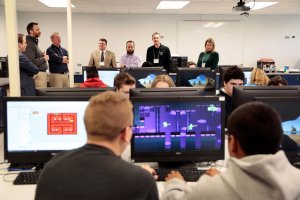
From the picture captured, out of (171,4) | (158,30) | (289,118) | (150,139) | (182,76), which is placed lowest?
(150,139)

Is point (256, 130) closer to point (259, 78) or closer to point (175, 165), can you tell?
point (175, 165)

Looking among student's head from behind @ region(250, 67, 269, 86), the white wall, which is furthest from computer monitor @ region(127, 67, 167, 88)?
the white wall

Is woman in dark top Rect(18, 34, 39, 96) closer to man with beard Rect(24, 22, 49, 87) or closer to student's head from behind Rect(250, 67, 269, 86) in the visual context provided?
man with beard Rect(24, 22, 49, 87)

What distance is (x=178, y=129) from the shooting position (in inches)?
79.0

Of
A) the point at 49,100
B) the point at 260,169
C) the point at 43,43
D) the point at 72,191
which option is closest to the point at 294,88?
the point at 260,169

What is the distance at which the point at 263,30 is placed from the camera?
36.2 ft

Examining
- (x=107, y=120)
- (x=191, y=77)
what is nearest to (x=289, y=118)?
(x=107, y=120)

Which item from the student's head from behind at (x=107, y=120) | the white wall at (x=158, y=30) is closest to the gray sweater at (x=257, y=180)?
the student's head from behind at (x=107, y=120)

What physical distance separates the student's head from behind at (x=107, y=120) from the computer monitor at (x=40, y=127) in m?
0.69

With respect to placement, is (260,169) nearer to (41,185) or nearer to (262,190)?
(262,190)

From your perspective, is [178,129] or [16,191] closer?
[16,191]

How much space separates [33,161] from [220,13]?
9.50m

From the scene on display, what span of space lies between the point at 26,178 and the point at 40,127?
0.95 feet

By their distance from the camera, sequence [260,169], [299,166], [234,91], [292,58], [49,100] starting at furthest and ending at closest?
[292,58]
[234,91]
[299,166]
[49,100]
[260,169]
